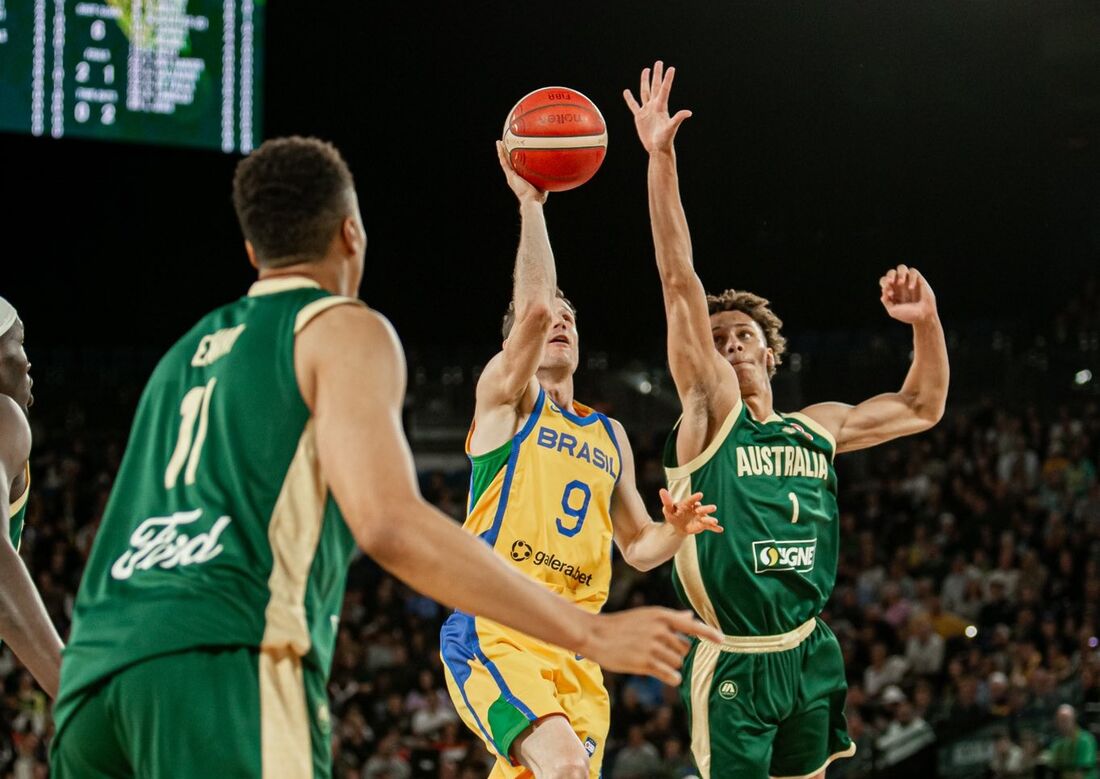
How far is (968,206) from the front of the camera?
19.7 meters

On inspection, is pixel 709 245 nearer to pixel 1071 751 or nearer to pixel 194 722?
pixel 1071 751

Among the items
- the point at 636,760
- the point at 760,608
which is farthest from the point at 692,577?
the point at 636,760

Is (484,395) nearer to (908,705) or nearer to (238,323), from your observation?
(238,323)

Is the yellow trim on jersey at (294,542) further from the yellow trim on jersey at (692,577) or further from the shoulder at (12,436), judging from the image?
the yellow trim on jersey at (692,577)

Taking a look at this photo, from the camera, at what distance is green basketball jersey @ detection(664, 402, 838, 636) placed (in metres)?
5.39

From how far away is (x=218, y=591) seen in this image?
2473 millimetres

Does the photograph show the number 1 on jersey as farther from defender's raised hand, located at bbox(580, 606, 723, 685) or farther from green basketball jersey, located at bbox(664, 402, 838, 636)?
green basketball jersey, located at bbox(664, 402, 838, 636)

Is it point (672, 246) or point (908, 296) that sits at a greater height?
point (672, 246)

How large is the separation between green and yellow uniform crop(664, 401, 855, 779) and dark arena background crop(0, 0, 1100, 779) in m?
7.76

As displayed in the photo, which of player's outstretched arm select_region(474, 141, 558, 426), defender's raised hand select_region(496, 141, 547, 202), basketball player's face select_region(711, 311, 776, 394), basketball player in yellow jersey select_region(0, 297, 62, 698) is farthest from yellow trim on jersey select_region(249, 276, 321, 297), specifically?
basketball player's face select_region(711, 311, 776, 394)

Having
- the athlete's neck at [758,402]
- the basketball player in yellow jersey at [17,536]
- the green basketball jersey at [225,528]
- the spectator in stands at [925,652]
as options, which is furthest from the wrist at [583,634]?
the spectator in stands at [925,652]

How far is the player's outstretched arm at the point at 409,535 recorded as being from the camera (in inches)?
93.0

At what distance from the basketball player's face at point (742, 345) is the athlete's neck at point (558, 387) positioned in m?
0.67

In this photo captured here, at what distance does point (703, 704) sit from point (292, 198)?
3.35 metres
